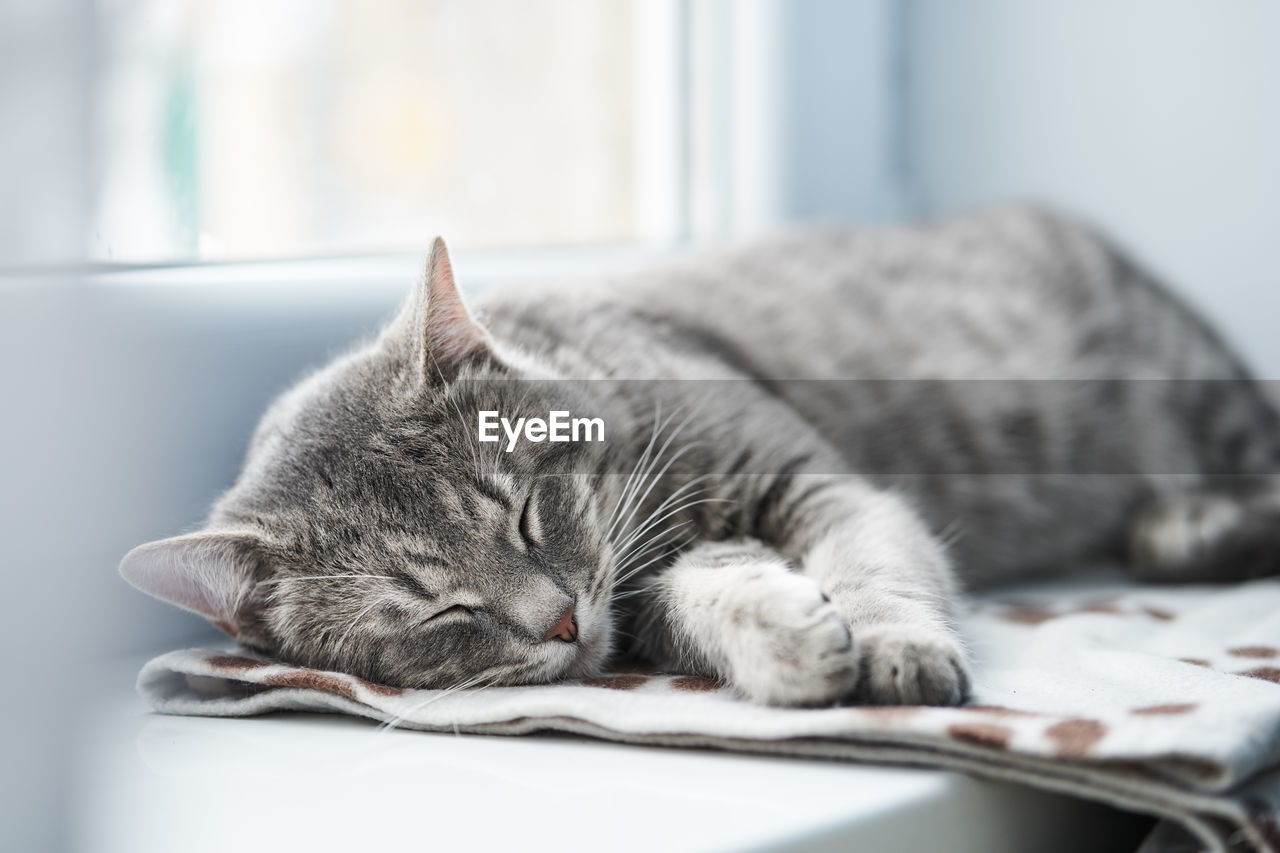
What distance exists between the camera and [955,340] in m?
1.61

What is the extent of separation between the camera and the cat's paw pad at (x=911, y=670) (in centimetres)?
85

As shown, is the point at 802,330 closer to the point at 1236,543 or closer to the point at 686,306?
the point at 686,306

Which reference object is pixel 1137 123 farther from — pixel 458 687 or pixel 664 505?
pixel 458 687

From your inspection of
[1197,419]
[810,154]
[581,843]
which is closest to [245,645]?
→ [581,843]

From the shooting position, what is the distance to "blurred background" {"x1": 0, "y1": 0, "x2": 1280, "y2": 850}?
869 millimetres

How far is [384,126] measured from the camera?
1.77 meters

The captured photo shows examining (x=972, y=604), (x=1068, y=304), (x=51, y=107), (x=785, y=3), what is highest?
(x=785, y=3)

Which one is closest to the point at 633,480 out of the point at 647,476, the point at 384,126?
the point at 647,476

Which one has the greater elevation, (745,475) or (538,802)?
(745,475)

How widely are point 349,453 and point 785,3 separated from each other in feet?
5.12

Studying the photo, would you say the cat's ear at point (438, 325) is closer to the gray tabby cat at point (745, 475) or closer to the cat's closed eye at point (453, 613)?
the gray tabby cat at point (745, 475)

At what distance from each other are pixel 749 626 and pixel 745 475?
0.29 meters

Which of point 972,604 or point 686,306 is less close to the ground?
point 686,306

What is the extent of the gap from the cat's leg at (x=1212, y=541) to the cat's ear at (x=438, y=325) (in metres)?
1.00
